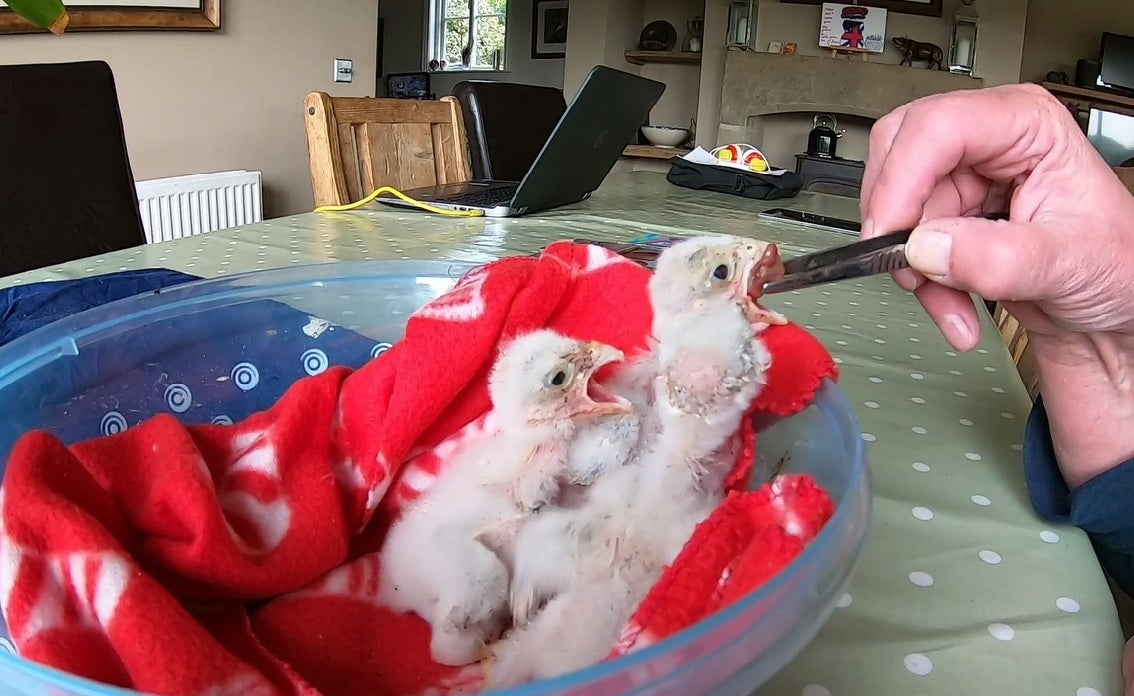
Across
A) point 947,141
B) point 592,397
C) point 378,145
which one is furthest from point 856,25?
point 592,397

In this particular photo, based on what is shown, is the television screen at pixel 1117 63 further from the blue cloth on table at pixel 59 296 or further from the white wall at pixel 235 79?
the blue cloth on table at pixel 59 296

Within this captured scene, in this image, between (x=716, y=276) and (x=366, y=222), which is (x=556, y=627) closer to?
(x=716, y=276)

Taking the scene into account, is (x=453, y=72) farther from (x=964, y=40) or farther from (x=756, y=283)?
(x=756, y=283)

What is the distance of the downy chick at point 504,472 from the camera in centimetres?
39

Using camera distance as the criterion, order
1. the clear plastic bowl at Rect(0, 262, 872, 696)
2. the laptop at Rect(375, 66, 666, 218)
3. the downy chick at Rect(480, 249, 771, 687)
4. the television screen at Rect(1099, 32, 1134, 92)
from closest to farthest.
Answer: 1. the clear plastic bowl at Rect(0, 262, 872, 696)
2. the downy chick at Rect(480, 249, 771, 687)
3. the laptop at Rect(375, 66, 666, 218)
4. the television screen at Rect(1099, 32, 1134, 92)

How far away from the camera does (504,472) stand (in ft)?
1.44

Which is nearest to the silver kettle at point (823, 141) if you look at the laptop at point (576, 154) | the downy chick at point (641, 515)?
the laptop at point (576, 154)

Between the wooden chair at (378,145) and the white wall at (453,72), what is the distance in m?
4.66

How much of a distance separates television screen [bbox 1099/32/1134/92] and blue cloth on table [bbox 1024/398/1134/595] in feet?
16.9

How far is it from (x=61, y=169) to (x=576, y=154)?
73cm

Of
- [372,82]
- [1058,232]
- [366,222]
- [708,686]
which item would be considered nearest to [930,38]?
[372,82]

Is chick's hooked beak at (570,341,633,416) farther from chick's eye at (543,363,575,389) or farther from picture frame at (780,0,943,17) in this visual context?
picture frame at (780,0,943,17)

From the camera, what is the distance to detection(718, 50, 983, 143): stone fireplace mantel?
4781mm

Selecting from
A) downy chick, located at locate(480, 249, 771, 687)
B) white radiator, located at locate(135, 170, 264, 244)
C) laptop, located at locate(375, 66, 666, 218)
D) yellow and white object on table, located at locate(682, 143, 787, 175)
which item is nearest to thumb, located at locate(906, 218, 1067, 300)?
downy chick, located at locate(480, 249, 771, 687)
